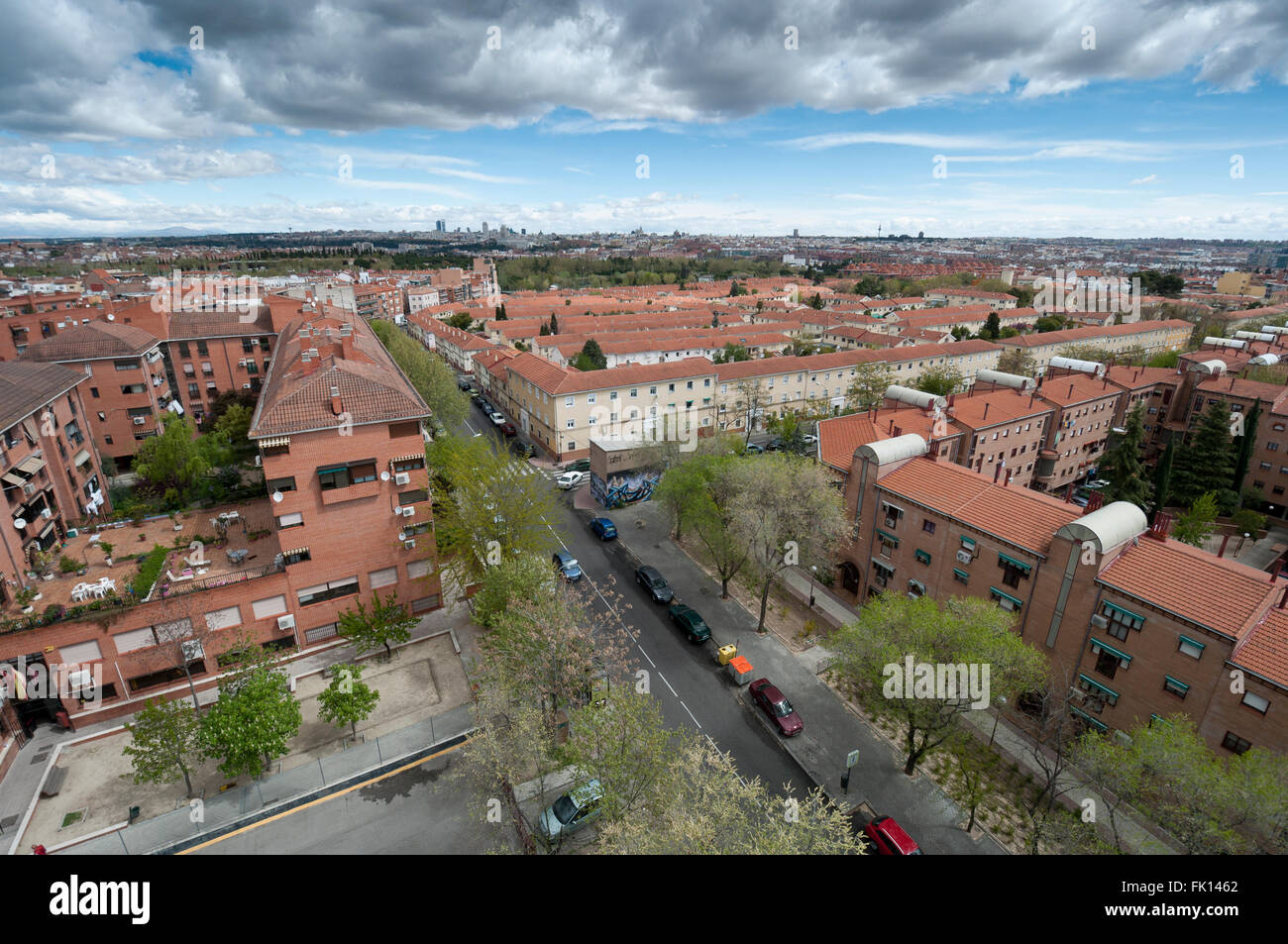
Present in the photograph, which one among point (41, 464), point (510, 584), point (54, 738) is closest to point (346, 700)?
point (510, 584)

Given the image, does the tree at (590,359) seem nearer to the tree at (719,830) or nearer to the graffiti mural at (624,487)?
the graffiti mural at (624,487)

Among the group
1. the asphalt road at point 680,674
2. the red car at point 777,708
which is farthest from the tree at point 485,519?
the red car at point 777,708

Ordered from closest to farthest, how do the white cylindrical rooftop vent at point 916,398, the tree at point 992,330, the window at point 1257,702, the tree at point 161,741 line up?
1. the window at point 1257,702
2. the tree at point 161,741
3. the white cylindrical rooftop vent at point 916,398
4. the tree at point 992,330

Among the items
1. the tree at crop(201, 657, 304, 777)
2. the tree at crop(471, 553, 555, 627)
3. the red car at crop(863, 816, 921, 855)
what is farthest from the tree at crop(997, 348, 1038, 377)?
the tree at crop(201, 657, 304, 777)

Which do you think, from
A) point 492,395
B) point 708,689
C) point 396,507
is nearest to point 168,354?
point 492,395

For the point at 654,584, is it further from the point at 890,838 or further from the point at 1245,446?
the point at 1245,446

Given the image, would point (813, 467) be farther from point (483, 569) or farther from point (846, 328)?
point (846, 328)

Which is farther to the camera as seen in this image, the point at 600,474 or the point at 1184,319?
the point at 1184,319
